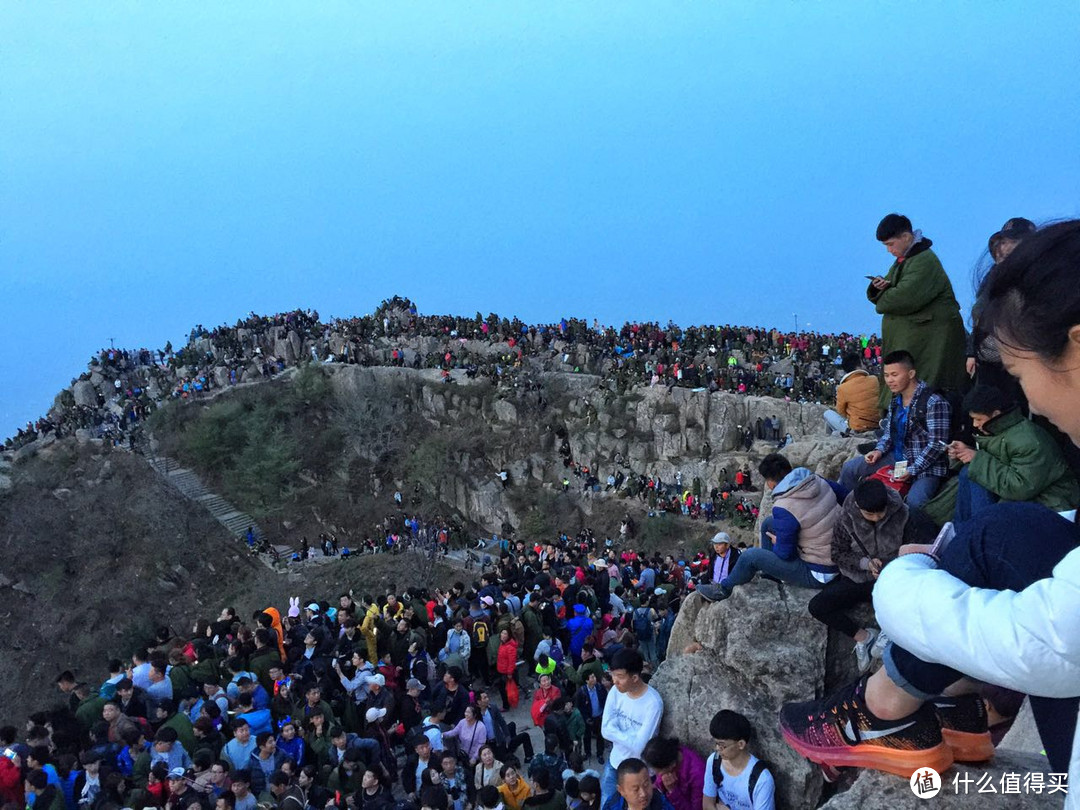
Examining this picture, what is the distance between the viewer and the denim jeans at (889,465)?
4795 mm

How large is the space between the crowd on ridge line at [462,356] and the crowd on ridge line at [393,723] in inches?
645

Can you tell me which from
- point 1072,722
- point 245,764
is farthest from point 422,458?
point 1072,722

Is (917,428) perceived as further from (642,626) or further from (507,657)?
(507,657)

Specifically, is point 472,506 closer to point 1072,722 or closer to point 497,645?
point 497,645

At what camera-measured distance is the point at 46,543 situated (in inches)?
1192

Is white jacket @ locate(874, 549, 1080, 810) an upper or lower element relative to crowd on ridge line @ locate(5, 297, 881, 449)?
lower

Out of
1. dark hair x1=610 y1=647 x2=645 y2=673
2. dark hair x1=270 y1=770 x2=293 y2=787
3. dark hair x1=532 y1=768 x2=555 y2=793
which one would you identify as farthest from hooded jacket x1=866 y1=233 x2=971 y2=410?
dark hair x1=270 y1=770 x2=293 y2=787

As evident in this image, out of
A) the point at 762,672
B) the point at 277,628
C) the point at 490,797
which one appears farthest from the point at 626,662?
the point at 277,628

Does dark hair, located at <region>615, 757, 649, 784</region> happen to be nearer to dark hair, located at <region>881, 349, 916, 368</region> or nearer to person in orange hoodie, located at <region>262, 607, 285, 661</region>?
dark hair, located at <region>881, 349, 916, 368</region>

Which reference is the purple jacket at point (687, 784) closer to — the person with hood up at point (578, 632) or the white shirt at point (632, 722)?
the white shirt at point (632, 722)

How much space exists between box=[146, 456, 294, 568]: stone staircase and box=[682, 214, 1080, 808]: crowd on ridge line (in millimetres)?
28921

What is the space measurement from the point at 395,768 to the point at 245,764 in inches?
60.8

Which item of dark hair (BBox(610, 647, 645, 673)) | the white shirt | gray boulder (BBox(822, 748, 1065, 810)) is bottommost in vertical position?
gray boulder (BBox(822, 748, 1065, 810))

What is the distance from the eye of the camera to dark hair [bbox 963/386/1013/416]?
366 centimetres
